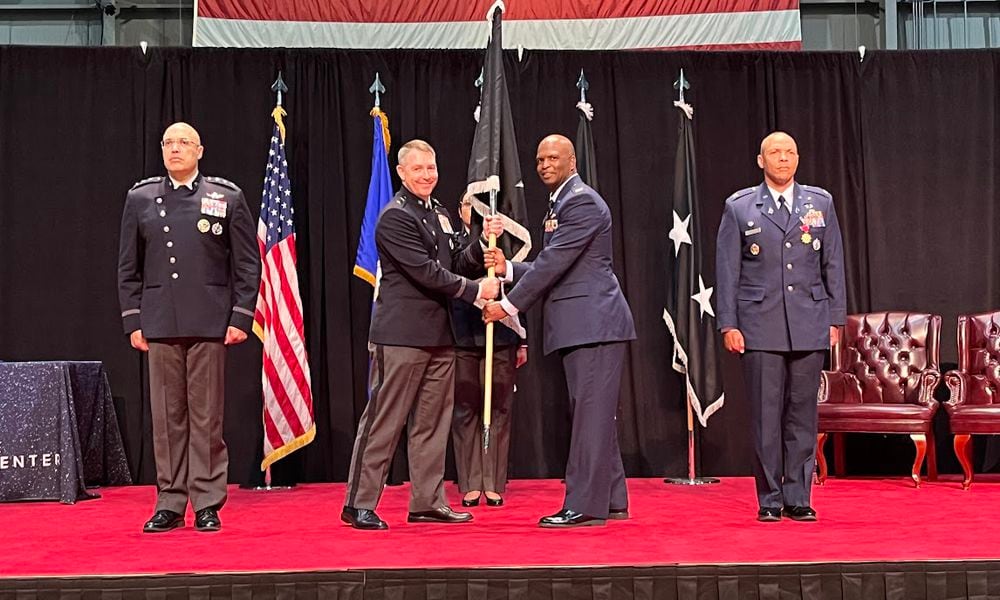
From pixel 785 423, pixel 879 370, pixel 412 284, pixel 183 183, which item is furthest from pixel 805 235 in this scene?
pixel 183 183

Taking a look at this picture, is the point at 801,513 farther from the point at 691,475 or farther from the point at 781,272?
the point at 691,475

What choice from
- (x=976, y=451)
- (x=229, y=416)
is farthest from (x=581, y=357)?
(x=976, y=451)

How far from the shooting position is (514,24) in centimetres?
776

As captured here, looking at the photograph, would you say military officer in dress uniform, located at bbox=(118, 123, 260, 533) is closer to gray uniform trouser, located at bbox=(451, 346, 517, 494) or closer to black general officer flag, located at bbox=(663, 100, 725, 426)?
gray uniform trouser, located at bbox=(451, 346, 517, 494)

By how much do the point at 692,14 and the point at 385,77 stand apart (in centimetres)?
223

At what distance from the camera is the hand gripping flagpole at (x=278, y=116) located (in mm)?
6719

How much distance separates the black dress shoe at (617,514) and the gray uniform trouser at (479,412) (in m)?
0.92

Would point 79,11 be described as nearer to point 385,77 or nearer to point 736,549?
point 385,77

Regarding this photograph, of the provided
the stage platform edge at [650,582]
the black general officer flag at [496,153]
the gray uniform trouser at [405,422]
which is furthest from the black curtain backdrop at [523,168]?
the stage platform edge at [650,582]

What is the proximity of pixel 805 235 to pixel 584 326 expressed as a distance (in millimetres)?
1094

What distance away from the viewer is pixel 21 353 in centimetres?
712

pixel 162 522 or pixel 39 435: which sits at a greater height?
pixel 39 435

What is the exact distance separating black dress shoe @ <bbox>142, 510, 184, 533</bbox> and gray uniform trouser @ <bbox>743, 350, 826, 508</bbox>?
2.53 metres

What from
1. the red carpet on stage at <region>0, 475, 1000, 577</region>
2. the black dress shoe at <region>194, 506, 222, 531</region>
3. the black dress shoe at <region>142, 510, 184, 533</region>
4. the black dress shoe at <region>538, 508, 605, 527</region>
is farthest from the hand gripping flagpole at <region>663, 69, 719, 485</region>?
the black dress shoe at <region>142, 510, 184, 533</region>
